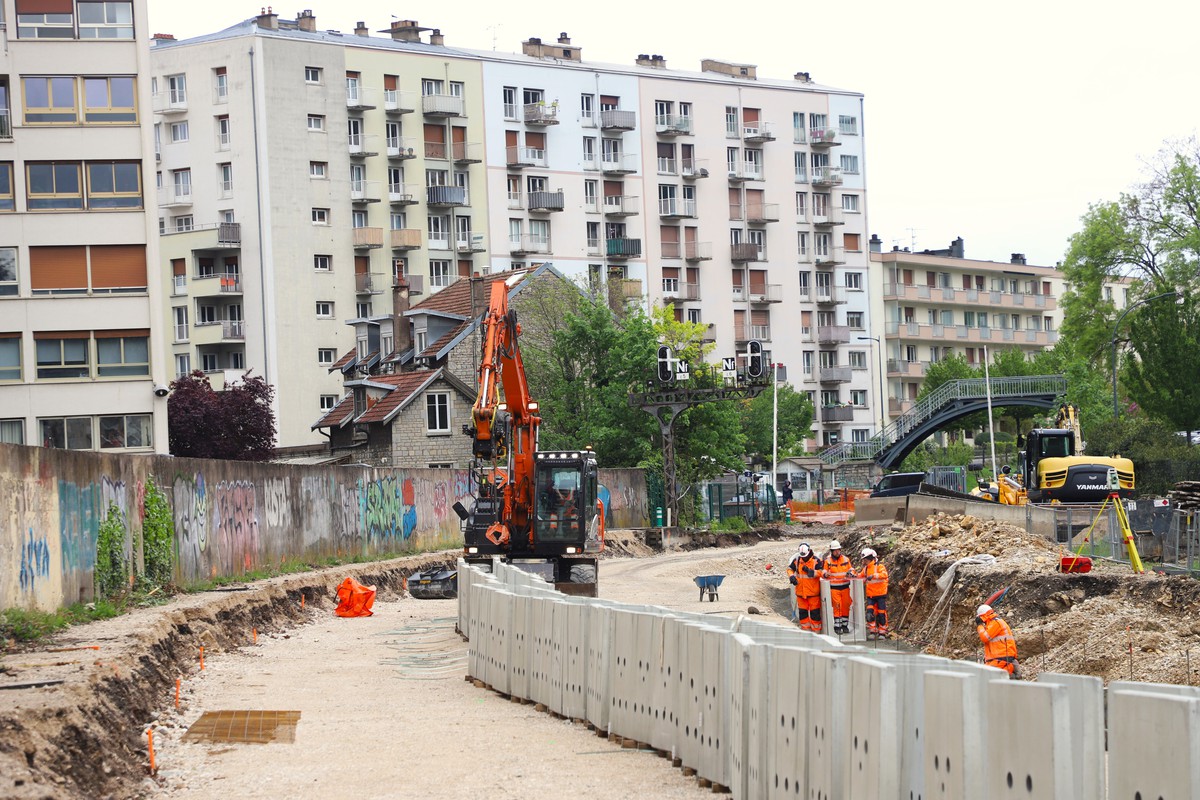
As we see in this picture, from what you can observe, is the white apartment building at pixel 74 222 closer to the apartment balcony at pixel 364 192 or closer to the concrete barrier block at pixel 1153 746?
the apartment balcony at pixel 364 192

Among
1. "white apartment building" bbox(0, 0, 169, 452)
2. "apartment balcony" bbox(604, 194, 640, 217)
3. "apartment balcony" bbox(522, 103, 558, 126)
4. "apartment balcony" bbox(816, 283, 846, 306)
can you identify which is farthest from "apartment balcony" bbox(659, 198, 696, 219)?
"white apartment building" bbox(0, 0, 169, 452)

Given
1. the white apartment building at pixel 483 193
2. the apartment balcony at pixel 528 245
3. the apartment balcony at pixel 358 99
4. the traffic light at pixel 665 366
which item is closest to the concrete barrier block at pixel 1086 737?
the traffic light at pixel 665 366

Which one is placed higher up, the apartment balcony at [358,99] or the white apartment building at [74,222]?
the apartment balcony at [358,99]

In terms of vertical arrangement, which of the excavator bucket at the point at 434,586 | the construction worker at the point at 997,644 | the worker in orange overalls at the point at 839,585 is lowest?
the excavator bucket at the point at 434,586

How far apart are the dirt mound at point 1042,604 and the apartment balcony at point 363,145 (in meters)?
46.0

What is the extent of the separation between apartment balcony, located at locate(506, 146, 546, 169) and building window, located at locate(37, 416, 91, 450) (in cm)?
4054

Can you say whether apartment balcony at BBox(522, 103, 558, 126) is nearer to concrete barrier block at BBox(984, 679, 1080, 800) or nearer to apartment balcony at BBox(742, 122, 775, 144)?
apartment balcony at BBox(742, 122, 775, 144)

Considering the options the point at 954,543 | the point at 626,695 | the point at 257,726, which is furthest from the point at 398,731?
the point at 954,543

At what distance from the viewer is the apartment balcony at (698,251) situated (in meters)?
90.4

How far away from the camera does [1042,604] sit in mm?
27562

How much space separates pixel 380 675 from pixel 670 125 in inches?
2837

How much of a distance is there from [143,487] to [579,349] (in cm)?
3950

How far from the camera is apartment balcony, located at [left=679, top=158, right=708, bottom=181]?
3533 inches

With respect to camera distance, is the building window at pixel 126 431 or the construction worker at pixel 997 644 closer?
the construction worker at pixel 997 644
